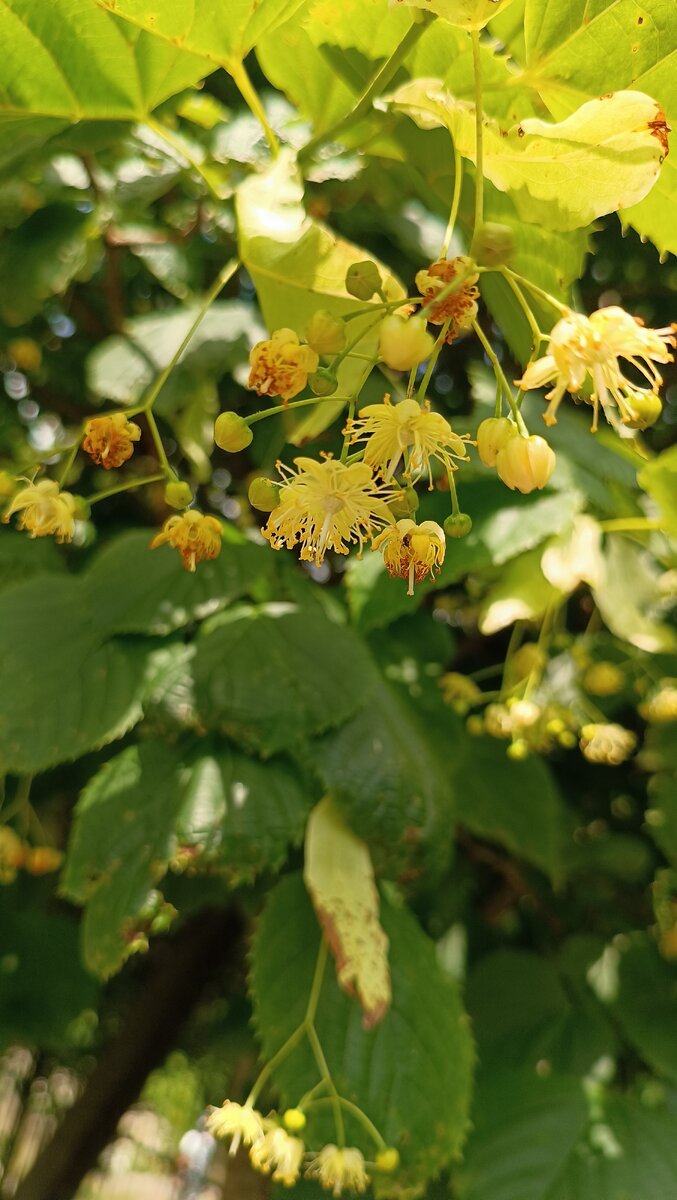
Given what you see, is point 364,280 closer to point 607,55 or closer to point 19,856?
point 607,55

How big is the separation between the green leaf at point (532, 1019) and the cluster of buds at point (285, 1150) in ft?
1.62

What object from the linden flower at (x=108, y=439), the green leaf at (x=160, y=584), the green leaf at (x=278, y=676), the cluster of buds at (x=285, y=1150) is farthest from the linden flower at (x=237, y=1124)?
the linden flower at (x=108, y=439)

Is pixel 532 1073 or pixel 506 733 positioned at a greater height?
pixel 506 733

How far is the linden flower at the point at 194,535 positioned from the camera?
21.2 inches

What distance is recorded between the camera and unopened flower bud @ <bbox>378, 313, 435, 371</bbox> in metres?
0.38

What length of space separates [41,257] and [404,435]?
690 millimetres

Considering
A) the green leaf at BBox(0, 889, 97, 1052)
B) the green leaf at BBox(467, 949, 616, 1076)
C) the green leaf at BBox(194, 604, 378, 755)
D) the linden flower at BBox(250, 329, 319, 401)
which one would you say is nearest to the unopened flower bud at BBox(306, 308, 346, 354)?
the linden flower at BBox(250, 329, 319, 401)

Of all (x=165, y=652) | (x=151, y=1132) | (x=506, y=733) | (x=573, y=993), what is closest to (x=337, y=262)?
(x=165, y=652)

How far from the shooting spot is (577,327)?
394 mm

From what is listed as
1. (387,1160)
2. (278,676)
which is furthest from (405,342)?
(387,1160)

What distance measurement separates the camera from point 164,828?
28.0 inches

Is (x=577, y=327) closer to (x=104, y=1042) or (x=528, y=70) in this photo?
(x=528, y=70)

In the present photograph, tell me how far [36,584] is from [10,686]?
0.45ft

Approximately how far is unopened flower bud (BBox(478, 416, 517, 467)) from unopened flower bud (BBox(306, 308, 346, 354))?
84 mm
